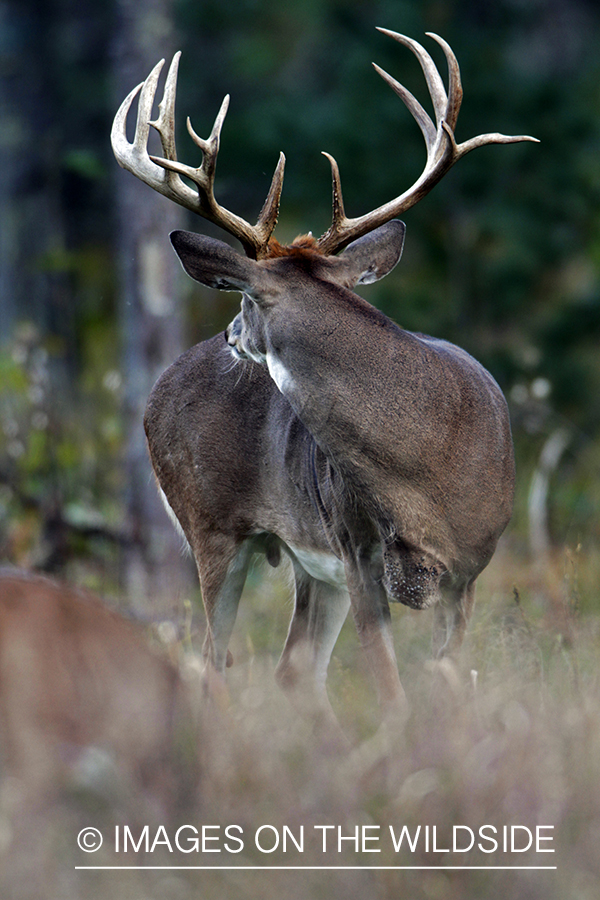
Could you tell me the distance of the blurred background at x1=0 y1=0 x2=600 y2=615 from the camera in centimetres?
776

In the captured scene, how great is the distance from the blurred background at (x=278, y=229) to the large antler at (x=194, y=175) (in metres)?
1.54

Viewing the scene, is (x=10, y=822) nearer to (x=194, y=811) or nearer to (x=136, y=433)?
(x=194, y=811)

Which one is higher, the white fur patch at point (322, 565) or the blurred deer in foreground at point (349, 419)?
the blurred deer in foreground at point (349, 419)

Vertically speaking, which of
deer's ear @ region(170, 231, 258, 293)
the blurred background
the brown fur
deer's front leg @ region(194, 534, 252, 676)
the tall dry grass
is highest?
the blurred background

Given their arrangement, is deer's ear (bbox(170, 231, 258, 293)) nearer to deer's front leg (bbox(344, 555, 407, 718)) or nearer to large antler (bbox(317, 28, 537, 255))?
large antler (bbox(317, 28, 537, 255))

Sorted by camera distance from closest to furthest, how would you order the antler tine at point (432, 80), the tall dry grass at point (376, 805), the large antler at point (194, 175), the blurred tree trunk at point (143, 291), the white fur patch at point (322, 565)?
the tall dry grass at point (376, 805)
the large antler at point (194, 175)
the antler tine at point (432, 80)
the white fur patch at point (322, 565)
the blurred tree trunk at point (143, 291)

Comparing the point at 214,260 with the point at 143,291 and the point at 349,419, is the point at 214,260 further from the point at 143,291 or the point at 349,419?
the point at 143,291

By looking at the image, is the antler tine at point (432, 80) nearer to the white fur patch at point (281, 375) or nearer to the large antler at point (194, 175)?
the large antler at point (194, 175)

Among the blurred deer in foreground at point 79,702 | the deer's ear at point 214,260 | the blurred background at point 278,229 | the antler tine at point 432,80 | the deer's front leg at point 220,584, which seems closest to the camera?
the blurred deer in foreground at point 79,702

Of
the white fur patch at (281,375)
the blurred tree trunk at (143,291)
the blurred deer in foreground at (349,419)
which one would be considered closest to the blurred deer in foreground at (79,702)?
the blurred deer in foreground at (349,419)

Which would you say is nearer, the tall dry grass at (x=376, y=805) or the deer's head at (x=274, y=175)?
the tall dry grass at (x=376, y=805)

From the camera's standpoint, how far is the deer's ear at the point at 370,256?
12.7 feet

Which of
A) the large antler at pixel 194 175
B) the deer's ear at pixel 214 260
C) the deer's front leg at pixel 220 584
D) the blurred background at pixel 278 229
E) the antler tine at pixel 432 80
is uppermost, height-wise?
the blurred background at pixel 278 229

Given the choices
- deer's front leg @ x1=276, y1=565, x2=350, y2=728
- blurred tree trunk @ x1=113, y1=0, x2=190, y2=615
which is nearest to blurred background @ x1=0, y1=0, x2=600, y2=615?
blurred tree trunk @ x1=113, y1=0, x2=190, y2=615
